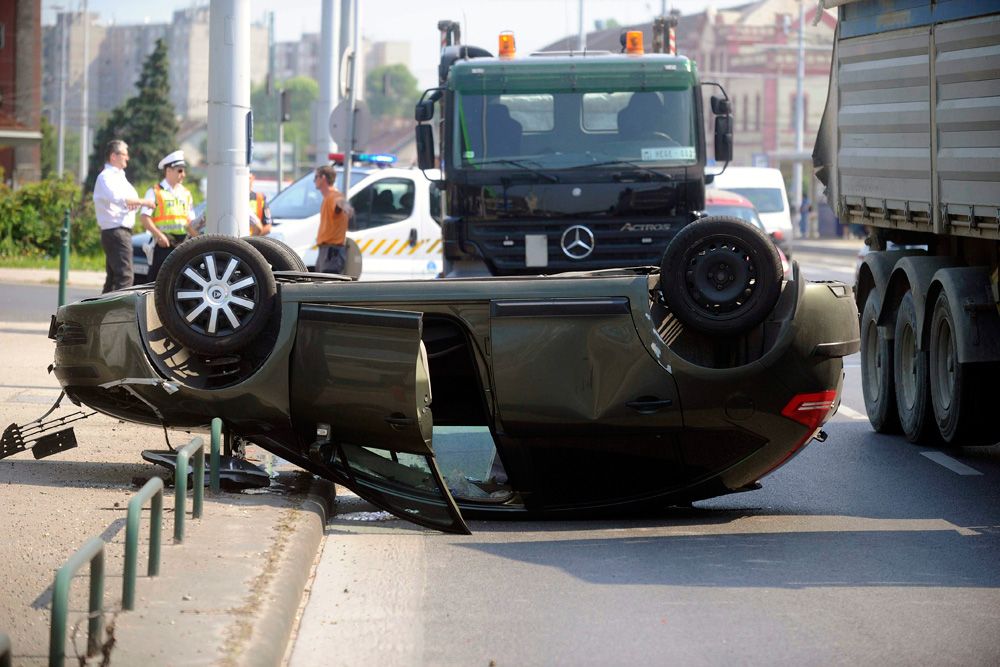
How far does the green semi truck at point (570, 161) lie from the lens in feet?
44.5

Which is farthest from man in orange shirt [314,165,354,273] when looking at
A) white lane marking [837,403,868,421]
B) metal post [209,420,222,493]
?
metal post [209,420,222,493]

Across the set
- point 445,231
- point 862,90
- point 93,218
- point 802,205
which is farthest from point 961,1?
point 802,205

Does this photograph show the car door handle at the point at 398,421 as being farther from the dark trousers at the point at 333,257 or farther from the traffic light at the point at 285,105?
the traffic light at the point at 285,105

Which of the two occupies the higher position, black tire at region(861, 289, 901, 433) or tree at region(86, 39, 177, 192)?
tree at region(86, 39, 177, 192)

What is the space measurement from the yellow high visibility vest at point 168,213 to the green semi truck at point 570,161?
2.79 m

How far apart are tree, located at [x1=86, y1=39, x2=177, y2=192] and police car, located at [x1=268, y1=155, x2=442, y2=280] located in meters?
43.2

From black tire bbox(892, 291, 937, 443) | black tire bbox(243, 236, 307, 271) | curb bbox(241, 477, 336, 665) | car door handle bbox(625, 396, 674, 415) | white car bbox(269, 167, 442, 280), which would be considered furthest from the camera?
white car bbox(269, 167, 442, 280)

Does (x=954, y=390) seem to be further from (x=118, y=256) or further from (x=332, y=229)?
(x=118, y=256)

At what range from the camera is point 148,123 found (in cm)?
6456

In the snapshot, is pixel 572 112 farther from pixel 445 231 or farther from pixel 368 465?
pixel 368 465

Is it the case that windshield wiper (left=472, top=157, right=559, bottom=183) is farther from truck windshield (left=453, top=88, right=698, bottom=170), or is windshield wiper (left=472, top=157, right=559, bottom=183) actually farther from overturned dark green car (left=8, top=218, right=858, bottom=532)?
overturned dark green car (left=8, top=218, right=858, bottom=532)

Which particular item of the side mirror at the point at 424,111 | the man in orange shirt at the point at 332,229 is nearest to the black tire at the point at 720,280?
the side mirror at the point at 424,111

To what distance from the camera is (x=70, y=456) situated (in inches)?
354

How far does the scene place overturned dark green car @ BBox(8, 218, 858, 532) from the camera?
7598 mm
